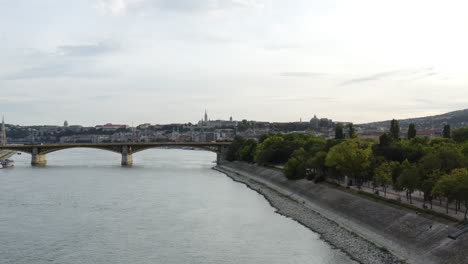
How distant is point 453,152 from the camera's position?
31422 mm

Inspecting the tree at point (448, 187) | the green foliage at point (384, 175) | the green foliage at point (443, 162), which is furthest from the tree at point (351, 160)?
the tree at point (448, 187)

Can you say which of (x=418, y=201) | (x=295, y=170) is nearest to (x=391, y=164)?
(x=418, y=201)

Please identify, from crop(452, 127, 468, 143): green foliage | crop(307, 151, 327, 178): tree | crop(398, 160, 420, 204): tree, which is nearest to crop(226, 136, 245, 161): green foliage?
crop(452, 127, 468, 143): green foliage

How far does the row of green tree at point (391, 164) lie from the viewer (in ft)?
87.9

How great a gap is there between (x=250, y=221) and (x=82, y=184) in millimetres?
27240

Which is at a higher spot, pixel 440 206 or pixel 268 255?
pixel 440 206

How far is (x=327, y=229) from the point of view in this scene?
3034 centimetres

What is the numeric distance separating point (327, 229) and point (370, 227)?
293 centimetres

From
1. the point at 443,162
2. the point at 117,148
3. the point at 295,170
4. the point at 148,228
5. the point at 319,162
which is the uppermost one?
the point at 443,162

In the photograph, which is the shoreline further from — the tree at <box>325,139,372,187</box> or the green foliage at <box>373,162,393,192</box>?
the green foliage at <box>373,162,393,192</box>

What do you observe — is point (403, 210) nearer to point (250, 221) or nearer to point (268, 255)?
point (268, 255)

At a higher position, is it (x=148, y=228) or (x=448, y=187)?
(x=448, y=187)

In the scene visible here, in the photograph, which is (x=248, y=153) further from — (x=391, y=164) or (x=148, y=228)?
(x=148, y=228)

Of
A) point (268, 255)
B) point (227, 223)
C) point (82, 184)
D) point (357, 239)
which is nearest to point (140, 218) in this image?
point (227, 223)
